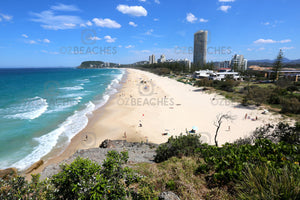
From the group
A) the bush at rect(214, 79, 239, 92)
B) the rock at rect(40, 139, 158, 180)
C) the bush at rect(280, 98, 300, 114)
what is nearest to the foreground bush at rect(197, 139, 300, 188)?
the rock at rect(40, 139, 158, 180)

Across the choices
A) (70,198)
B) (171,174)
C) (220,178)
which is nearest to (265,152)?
(220,178)

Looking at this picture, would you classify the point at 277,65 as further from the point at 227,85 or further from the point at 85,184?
the point at 85,184

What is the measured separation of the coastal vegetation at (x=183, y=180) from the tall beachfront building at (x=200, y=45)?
4354 inches

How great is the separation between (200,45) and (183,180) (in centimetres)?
12073

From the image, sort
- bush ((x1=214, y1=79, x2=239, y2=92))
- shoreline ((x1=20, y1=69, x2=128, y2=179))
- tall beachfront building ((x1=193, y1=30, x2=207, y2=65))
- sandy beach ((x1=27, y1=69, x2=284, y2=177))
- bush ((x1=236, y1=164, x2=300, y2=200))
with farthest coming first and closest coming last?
tall beachfront building ((x1=193, y1=30, x2=207, y2=65))
bush ((x1=214, y1=79, x2=239, y2=92))
sandy beach ((x1=27, y1=69, x2=284, y2=177))
shoreline ((x1=20, y1=69, x2=128, y2=179))
bush ((x1=236, y1=164, x2=300, y2=200))

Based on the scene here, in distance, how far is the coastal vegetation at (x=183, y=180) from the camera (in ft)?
10.4

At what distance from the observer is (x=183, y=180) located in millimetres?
4867

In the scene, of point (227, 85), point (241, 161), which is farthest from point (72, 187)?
point (227, 85)

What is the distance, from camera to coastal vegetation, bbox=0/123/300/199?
3.18 m

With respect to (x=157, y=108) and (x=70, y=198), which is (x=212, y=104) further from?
(x=70, y=198)

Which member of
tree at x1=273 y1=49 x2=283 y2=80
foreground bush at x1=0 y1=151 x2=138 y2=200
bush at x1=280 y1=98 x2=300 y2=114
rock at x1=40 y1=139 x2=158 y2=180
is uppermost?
tree at x1=273 y1=49 x2=283 y2=80

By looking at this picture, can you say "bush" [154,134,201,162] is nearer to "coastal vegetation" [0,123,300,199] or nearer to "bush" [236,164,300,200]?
"coastal vegetation" [0,123,300,199]

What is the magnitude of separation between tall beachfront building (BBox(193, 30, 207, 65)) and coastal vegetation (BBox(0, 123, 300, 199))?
4354 inches

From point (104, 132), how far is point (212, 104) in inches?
776
